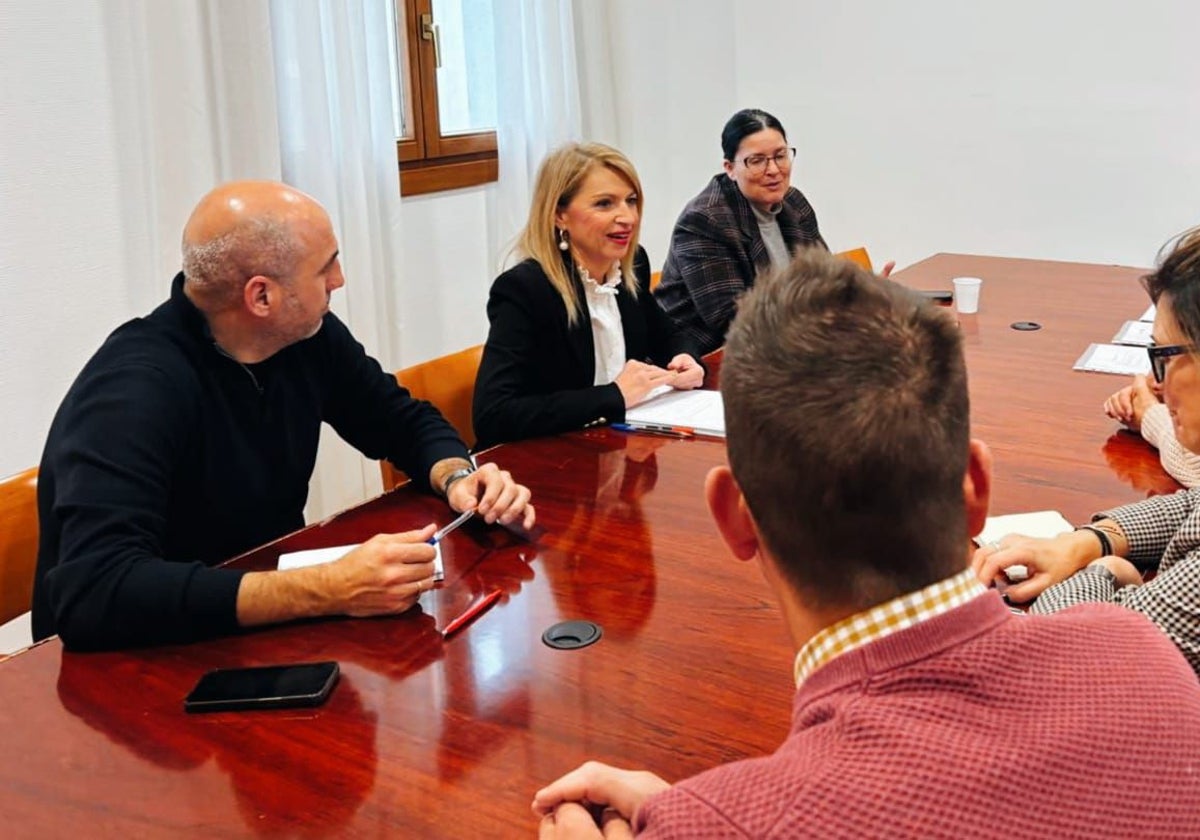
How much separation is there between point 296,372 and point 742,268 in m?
1.75

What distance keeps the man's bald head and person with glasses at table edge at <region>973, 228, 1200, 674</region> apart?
1.09 metres

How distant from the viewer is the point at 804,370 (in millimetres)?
689

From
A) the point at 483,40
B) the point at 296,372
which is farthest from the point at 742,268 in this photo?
the point at 296,372

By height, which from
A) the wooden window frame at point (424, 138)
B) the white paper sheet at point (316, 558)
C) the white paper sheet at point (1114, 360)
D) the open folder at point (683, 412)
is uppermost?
the wooden window frame at point (424, 138)

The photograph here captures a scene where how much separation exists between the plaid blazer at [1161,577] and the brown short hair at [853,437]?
56 cm

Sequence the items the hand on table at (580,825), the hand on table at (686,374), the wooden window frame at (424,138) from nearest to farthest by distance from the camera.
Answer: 1. the hand on table at (580,825)
2. the hand on table at (686,374)
3. the wooden window frame at (424,138)

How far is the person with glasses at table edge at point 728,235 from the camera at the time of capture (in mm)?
3176

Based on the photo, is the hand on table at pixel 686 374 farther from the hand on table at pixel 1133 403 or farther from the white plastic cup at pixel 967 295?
the white plastic cup at pixel 967 295

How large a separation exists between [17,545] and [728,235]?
2180 millimetres

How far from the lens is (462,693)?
1.15 m

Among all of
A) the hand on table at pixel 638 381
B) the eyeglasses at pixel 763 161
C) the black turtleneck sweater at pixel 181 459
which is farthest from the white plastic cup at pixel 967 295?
the black turtleneck sweater at pixel 181 459

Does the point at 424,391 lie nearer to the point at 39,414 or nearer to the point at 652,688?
the point at 39,414

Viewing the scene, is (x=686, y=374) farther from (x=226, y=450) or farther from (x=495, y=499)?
(x=226, y=450)

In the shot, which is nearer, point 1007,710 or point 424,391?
point 1007,710
